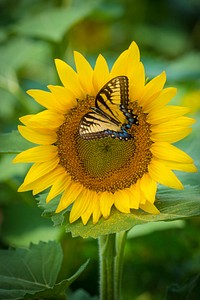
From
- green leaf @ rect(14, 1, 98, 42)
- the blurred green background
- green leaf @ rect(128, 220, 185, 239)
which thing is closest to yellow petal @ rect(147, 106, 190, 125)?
the blurred green background

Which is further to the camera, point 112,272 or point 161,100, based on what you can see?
point 112,272

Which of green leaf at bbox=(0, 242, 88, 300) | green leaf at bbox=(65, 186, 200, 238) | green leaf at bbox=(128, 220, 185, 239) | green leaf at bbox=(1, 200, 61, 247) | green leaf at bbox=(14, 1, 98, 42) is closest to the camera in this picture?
green leaf at bbox=(65, 186, 200, 238)

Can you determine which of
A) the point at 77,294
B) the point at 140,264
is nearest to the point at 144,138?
the point at 77,294

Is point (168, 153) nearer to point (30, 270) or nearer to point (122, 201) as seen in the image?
point (122, 201)

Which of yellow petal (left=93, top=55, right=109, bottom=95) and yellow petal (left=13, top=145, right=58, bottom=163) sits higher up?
yellow petal (left=93, top=55, right=109, bottom=95)

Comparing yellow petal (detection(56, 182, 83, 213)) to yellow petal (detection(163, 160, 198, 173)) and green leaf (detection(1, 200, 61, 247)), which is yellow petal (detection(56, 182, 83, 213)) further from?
green leaf (detection(1, 200, 61, 247))

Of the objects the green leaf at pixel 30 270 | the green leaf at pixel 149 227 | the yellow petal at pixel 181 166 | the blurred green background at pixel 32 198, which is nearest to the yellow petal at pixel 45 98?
the yellow petal at pixel 181 166

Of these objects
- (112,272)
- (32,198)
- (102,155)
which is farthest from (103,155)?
(32,198)
